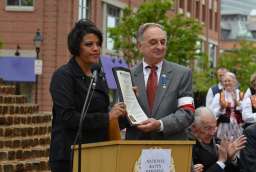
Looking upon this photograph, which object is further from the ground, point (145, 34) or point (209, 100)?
point (145, 34)

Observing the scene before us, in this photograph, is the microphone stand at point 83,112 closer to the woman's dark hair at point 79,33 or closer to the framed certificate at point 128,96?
the framed certificate at point 128,96

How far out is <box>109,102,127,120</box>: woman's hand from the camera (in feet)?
17.9

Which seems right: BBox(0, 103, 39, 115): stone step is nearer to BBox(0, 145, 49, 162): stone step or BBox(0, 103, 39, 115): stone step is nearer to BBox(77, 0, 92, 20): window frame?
BBox(0, 145, 49, 162): stone step

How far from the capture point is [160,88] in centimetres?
588

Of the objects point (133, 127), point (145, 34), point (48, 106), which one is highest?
point (145, 34)

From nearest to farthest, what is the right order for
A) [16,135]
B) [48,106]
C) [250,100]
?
[250,100] → [16,135] → [48,106]

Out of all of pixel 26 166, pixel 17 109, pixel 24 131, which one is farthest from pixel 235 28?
pixel 26 166

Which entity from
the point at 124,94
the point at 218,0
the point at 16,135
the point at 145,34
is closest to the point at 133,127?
the point at 124,94

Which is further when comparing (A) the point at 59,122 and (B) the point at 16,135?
(B) the point at 16,135

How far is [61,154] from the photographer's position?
19.0 feet

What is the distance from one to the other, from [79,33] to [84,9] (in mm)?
38545

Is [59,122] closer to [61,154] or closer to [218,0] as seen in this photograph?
[61,154]

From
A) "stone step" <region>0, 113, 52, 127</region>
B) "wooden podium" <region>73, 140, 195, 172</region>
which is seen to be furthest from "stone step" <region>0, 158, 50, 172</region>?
"wooden podium" <region>73, 140, 195, 172</region>

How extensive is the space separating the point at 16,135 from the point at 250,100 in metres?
4.67
